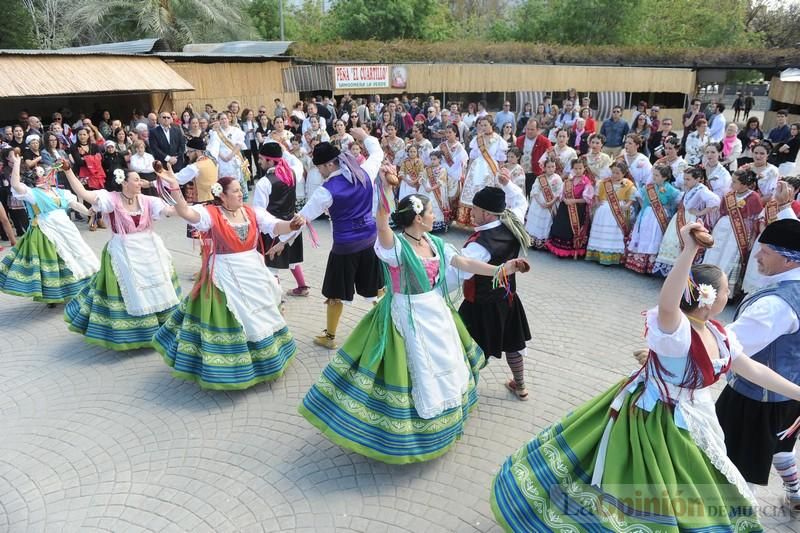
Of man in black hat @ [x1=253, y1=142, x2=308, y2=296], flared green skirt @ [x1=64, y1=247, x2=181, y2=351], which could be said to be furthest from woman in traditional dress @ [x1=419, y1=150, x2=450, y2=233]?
flared green skirt @ [x1=64, y1=247, x2=181, y2=351]

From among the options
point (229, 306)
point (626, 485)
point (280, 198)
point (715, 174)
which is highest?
point (715, 174)

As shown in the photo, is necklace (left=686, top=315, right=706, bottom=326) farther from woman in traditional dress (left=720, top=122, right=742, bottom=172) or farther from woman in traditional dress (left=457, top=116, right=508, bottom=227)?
woman in traditional dress (left=720, top=122, right=742, bottom=172)

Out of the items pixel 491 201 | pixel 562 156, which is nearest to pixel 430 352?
pixel 491 201

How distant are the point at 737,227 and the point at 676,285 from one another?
4768 mm

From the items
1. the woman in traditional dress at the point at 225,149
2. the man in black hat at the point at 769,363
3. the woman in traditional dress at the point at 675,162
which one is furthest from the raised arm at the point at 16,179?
the woman in traditional dress at the point at 675,162

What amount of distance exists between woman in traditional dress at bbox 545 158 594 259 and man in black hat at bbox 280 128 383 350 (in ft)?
11.0

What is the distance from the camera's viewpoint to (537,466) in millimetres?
2873

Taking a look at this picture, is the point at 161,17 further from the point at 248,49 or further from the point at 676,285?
the point at 676,285

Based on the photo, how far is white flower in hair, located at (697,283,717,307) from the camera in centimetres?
240

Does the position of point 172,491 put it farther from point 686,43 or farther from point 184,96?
point 686,43

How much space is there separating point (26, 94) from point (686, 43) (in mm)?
33064

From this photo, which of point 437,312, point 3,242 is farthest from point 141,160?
point 437,312

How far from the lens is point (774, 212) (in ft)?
19.2

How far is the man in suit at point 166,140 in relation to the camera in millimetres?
11414
